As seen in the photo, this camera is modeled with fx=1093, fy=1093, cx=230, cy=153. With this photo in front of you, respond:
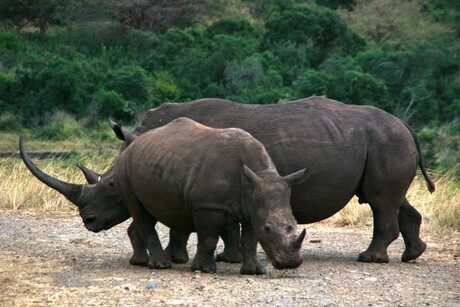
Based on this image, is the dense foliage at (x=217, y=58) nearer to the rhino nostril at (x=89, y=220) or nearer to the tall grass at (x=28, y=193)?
the tall grass at (x=28, y=193)

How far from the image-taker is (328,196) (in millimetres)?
10453

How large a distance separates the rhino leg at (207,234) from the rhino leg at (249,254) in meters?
0.24

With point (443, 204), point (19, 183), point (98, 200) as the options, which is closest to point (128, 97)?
point (19, 183)

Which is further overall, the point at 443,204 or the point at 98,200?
the point at 443,204

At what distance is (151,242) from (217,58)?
28753mm

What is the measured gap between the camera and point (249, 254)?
931 centimetres

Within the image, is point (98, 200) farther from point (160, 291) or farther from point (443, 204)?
point (443, 204)

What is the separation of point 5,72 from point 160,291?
31.0 meters

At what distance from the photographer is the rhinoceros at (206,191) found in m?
8.92

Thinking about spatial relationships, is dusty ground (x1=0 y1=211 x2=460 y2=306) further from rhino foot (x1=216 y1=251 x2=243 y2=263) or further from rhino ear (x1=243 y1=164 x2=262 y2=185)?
rhino ear (x1=243 y1=164 x2=262 y2=185)

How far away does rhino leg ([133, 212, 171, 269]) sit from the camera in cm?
980

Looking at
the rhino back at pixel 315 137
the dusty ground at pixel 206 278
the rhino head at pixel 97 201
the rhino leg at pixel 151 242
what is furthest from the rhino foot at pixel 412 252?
the rhino head at pixel 97 201

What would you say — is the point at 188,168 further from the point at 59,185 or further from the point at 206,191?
the point at 59,185

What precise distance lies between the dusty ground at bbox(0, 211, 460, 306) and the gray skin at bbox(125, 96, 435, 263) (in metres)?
0.42
